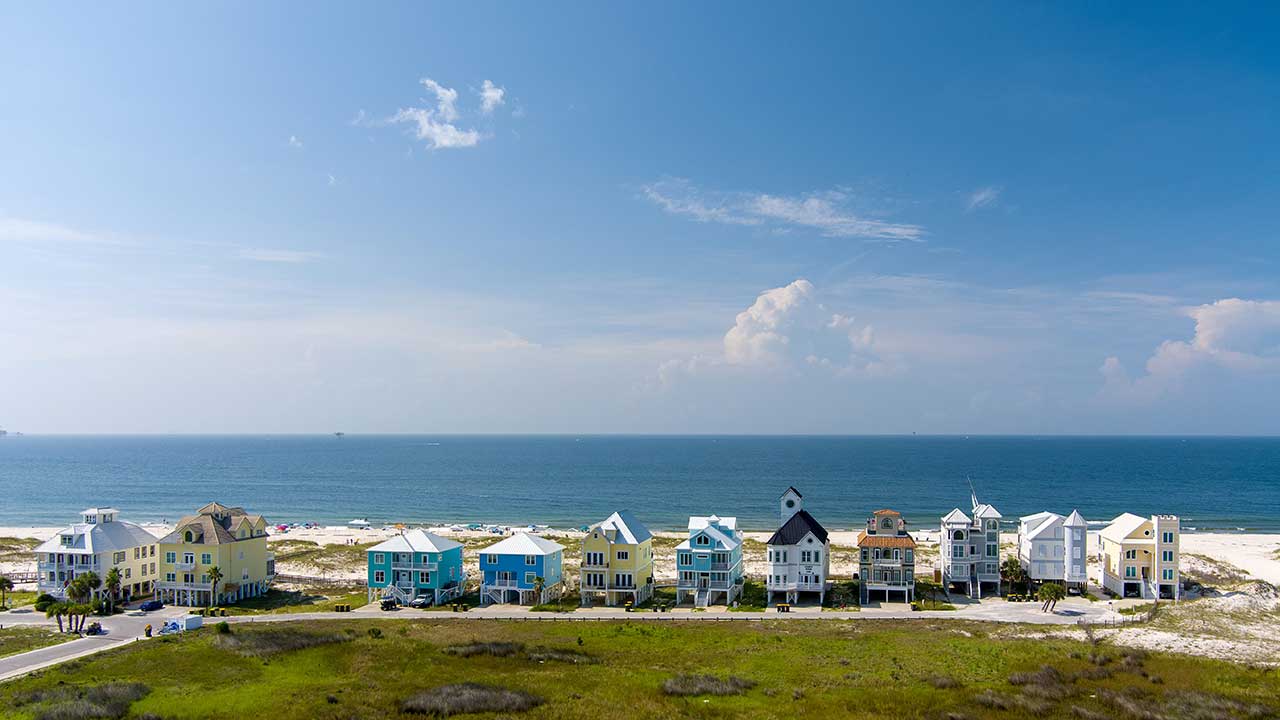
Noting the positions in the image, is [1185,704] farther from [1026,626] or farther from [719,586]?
[719,586]

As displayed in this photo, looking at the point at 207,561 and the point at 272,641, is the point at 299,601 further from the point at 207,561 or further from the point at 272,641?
the point at 272,641

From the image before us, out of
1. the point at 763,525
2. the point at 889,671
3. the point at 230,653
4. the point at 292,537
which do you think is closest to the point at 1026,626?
the point at 889,671

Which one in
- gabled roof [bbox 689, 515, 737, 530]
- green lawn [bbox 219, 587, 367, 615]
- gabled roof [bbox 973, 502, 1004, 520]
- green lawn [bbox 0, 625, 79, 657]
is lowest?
green lawn [bbox 219, 587, 367, 615]

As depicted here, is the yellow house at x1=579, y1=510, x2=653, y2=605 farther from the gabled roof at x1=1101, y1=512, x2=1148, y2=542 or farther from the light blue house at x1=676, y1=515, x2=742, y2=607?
the gabled roof at x1=1101, y1=512, x2=1148, y2=542

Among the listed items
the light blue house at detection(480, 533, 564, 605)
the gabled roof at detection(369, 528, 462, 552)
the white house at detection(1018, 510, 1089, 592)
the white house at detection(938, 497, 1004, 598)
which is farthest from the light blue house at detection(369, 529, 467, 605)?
the white house at detection(1018, 510, 1089, 592)

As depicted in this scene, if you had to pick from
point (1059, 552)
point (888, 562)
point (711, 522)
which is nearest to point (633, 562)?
point (711, 522)

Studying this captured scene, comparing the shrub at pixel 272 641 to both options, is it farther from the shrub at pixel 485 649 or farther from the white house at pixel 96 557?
the white house at pixel 96 557

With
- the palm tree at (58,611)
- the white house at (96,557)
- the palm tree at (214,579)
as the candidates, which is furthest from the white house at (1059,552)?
the white house at (96,557)
